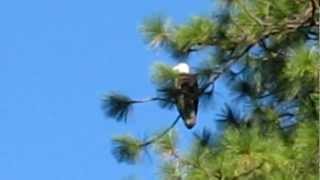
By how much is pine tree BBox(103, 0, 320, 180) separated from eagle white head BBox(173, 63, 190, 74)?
0.13 ft

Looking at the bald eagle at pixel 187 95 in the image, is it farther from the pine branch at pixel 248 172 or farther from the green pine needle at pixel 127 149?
the pine branch at pixel 248 172

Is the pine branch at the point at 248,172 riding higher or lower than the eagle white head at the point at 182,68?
lower

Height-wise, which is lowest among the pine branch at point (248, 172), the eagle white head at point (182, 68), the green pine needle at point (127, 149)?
the pine branch at point (248, 172)

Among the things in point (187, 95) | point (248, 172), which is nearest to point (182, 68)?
point (187, 95)

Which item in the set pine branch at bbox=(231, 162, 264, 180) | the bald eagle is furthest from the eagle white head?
pine branch at bbox=(231, 162, 264, 180)

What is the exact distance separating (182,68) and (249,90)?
0.95ft

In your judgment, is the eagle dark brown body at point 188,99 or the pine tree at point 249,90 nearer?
the pine tree at point 249,90

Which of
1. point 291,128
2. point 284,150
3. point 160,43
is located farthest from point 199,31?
point 284,150

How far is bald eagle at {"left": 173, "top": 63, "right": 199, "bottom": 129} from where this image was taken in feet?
13.8

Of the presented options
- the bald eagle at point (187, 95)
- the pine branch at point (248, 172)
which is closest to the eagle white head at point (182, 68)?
the bald eagle at point (187, 95)

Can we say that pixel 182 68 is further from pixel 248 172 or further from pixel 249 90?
pixel 248 172

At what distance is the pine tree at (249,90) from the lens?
11.4ft

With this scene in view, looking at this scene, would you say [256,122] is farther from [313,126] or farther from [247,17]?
[313,126]

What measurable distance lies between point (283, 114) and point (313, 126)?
682 millimetres
